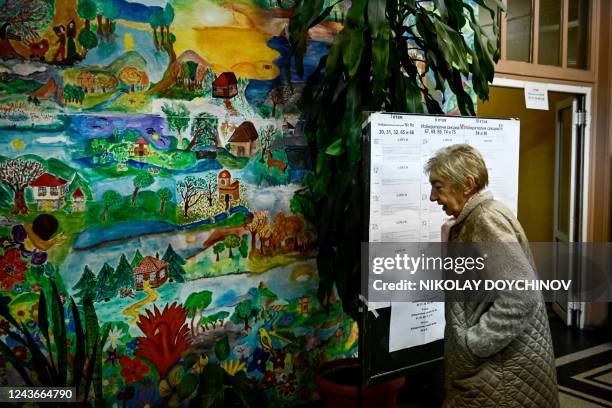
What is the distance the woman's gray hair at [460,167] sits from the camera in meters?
1.51

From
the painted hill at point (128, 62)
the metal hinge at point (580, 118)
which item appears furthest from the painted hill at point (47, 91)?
the metal hinge at point (580, 118)

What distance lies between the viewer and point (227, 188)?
8.01 feet

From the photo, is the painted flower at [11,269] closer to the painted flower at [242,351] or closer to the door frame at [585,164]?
the painted flower at [242,351]

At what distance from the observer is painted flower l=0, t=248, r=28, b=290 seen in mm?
2049

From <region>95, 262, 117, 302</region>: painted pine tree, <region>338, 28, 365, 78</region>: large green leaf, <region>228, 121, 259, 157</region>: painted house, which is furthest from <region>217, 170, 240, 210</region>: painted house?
<region>338, 28, 365, 78</region>: large green leaf

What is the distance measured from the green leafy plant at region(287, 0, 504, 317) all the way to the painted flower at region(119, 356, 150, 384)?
920 mm

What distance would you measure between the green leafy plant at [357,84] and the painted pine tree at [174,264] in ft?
2.16

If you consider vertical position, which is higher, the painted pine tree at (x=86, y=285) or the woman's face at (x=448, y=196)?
the woman's face at (x=448, y=196)

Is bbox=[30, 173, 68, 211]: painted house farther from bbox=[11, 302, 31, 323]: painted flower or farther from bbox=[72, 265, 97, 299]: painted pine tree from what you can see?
bbox=[11, 302, 31, 323]: painted flower

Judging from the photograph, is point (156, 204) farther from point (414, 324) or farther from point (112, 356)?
point (414, 324)

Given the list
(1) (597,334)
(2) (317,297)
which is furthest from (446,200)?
(1) (597,334)

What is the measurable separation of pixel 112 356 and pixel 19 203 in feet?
2.53

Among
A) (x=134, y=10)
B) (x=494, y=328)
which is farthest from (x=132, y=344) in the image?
(x=494, y=328)

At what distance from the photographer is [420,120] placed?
2.00m
